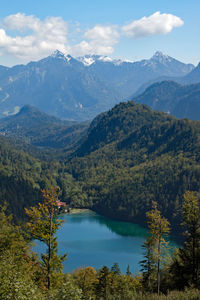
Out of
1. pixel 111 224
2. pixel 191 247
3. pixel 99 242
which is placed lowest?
pixel 99 242

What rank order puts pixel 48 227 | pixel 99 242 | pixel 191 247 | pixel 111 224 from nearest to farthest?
pixel 48 227 < pixel 191 247 < pixel 99 242 < pixel 111 224

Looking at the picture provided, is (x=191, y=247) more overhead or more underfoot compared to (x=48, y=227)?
more underfoot

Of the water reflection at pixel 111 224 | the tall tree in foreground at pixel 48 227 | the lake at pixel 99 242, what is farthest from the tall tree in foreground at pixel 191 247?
the water reflection at pixel 111 224

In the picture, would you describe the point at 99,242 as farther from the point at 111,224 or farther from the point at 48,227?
the point at 48,227

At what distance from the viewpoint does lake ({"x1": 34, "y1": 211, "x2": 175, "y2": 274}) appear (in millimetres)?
117062

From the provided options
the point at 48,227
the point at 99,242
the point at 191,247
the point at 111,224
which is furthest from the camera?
the point at 111,224

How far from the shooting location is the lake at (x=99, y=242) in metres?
117

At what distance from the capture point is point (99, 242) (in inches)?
5556

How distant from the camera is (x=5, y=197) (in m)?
185

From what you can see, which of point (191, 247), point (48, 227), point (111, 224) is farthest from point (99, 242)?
point (48, 227)

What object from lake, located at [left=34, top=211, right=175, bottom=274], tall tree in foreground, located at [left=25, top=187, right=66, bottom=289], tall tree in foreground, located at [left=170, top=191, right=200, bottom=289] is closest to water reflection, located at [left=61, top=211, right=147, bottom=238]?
lake, located at [left=34, top=211, right=175, bottom=274]

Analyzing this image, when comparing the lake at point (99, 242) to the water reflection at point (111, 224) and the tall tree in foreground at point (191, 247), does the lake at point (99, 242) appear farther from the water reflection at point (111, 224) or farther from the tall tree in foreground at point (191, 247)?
the tall tree in foreground at point (191, 247)

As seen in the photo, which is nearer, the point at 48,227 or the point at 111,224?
the point at 48,227

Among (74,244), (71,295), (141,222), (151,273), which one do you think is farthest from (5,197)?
(71,295)
